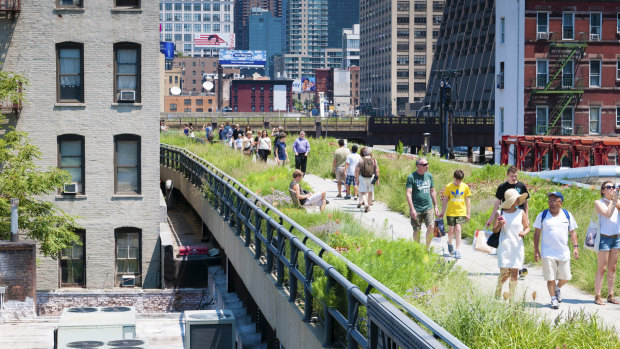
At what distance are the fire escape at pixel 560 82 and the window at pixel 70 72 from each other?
3096 centimetres

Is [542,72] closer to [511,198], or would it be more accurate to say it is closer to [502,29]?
[502,29]

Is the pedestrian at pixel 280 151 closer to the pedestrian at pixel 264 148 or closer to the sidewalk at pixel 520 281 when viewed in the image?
the pedestrian at pixel 264 148

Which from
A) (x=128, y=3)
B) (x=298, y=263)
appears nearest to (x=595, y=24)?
(x=128, y=3)

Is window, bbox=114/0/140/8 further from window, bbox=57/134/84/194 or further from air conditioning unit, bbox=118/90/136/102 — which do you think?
window, bbox=57/134/84/194

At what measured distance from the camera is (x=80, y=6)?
112ft

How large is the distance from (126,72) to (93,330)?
557 inches

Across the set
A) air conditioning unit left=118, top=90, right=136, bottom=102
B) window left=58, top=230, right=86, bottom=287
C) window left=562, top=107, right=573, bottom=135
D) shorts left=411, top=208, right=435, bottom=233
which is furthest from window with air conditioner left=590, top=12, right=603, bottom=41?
shorts left=411, top=208, right=435, bottom=233

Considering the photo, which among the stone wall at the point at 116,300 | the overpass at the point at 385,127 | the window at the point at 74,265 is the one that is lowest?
the stone wall at the point at 116,300

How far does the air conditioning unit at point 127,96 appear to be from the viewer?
113ft

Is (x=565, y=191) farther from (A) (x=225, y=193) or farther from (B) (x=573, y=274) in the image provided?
(A) (x=225, y=193)

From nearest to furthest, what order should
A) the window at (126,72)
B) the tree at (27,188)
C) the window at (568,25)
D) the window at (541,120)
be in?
the tree at (27,188)
the window at (126,72)
the window at (568,25)
the window at (541,120)

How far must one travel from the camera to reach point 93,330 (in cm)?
2267

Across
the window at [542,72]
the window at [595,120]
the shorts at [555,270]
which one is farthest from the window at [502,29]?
the shorts at [555,270]

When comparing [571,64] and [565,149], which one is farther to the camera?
[571,64]
